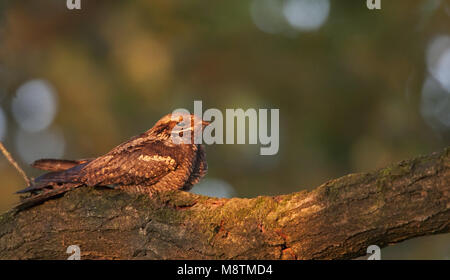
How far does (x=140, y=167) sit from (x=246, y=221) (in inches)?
44.9

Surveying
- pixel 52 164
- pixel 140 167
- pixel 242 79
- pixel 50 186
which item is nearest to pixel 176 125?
pixel 140 167

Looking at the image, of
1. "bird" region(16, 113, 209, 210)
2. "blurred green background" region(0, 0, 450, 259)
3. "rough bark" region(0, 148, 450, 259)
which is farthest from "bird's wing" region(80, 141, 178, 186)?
"blurred green background" region(0, 0, 450, 259)

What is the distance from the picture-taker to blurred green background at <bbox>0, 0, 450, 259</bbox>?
9.33 m

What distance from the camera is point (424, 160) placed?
9.87ft

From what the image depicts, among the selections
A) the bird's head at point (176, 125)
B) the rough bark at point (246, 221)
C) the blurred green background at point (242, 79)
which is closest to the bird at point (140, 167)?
the bird's head at point (176, 125)

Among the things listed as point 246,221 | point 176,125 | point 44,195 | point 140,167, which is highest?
point 176,125

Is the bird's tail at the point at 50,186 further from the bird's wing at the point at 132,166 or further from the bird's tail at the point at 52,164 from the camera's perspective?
the bird's tail at the point at 52,164

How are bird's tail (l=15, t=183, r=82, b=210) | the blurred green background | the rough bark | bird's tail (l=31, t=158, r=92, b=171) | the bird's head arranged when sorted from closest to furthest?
the rough bark → bird's tail (l=15, t=183, r=82, b=210) → bird's tail (l=31, t=158, r=92, b=171) → the bird's head → the blurred green background

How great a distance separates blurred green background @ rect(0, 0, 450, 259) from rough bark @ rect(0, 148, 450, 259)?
16.0ft

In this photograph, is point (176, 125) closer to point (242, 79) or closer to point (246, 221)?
point (246, 221)

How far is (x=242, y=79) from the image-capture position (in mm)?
10211

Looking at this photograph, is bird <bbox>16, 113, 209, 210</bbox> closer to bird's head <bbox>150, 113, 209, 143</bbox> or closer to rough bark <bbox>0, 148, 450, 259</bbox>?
bird's head <bbox>150, 113, 209, 143</bbox>
